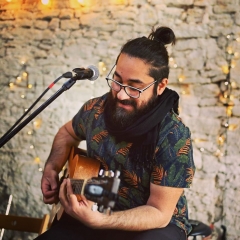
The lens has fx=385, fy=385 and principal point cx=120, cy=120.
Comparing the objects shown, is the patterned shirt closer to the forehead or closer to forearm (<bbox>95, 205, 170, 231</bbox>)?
forearm (<bbox>95, 205, 170, 231</bbox>)

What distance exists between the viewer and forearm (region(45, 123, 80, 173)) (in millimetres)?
2365

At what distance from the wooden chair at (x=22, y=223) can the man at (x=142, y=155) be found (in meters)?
0.49

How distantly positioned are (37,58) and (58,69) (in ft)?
0.75

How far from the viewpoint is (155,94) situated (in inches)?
77.1

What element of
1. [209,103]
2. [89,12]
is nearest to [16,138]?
[89,12]

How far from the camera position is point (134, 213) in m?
1.77

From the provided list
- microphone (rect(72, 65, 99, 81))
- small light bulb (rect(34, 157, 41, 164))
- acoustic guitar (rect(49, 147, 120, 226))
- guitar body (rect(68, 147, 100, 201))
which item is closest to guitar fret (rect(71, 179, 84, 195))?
acoustic guitar (rect(49, 147, 120, 226))

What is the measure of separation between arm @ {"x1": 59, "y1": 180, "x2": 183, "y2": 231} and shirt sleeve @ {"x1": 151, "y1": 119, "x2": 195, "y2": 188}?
4 cm

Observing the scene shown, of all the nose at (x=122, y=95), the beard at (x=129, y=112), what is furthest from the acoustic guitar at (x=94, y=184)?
the nose at (x=122, y=95)

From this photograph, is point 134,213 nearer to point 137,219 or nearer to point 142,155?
point 137,219

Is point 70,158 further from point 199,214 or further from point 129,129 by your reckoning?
point 199,214

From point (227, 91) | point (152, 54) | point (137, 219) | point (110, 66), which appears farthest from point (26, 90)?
point (137, 219)

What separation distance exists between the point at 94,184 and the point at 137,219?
1.56 feet

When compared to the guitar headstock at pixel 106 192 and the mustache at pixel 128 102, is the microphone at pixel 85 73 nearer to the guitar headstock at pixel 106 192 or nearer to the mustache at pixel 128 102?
the mustache at pixel 128 102
